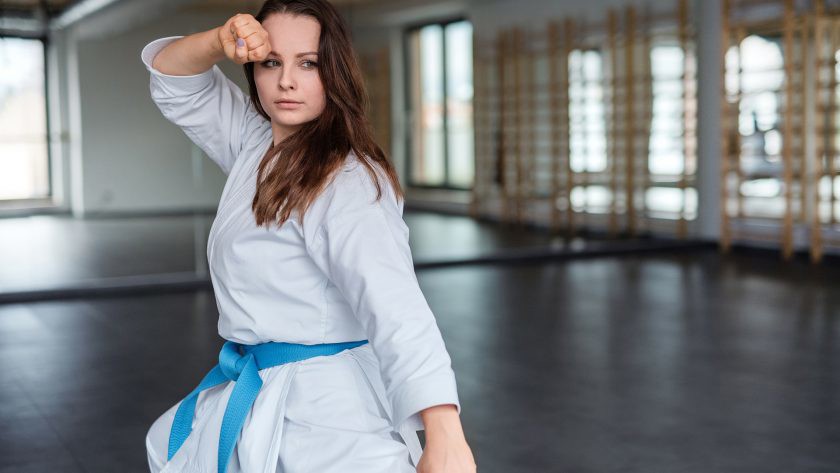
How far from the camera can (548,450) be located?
3195mm

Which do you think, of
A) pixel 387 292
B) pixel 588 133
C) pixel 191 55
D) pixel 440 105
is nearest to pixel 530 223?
pixel 588 133

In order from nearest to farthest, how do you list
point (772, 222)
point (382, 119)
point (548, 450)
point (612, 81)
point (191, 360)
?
point (548, 450)
point (191, 360)
point (382, 119)
point (772, 222)
point (612, 81)

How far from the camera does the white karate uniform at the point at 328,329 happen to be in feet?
3.64

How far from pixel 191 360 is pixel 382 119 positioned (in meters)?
3.01

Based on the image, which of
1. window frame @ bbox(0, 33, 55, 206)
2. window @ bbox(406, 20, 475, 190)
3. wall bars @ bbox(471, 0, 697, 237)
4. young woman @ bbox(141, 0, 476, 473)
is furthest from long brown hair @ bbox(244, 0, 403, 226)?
wall bars @ bbox(471, 0, 697, 237)

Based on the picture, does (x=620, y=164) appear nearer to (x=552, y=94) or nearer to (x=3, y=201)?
(x=552, y=94)

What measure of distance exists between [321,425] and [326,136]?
0.37 m

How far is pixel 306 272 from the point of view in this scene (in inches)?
48.8

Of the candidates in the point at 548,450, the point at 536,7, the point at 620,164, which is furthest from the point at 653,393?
the point at 536,7

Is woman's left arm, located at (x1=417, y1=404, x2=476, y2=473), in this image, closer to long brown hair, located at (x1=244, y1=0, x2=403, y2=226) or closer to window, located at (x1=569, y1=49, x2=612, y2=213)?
long brown hair, located at (x1=244, y1=0, x2=403, y2=226)

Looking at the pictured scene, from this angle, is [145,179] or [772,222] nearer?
[145,179]

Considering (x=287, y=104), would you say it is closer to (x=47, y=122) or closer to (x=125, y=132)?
(x=47, y=122)

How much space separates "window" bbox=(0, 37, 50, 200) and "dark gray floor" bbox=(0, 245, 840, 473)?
790 millimetres

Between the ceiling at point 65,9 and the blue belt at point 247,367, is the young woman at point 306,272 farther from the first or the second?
the ceiling at point 65,9
